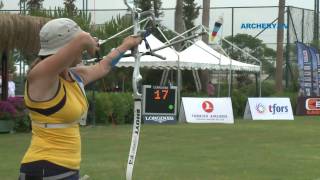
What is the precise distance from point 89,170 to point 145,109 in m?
12.6

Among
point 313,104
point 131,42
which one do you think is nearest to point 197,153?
point 131,42

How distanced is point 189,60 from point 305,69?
849 cm

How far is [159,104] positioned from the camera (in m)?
24.3

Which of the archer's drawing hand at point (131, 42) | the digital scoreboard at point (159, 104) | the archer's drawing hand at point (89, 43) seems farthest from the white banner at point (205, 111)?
the archer's drawing hand at point (89, 43)

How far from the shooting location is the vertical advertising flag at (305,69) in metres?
34.5

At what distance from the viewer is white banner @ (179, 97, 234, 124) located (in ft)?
82.8

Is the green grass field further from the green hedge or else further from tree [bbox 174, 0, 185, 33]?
tree [bbox 174, 0, 185, 33]

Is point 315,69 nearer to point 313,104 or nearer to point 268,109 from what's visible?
point 313,104

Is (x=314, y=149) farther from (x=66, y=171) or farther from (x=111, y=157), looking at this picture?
(x=66, y=171)

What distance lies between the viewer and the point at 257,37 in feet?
147

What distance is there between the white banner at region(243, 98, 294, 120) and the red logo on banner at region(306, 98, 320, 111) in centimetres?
484

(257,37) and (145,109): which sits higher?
(257,37)

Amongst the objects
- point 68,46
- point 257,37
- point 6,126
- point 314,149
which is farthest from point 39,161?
point 257,37

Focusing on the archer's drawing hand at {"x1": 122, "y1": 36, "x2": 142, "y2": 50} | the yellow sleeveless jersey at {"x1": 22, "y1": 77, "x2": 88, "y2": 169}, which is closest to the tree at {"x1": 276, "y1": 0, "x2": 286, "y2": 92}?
the archer's drawing hand at {"x1": 122, "y1": 36, "x2": 142, "y2": 50}
